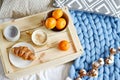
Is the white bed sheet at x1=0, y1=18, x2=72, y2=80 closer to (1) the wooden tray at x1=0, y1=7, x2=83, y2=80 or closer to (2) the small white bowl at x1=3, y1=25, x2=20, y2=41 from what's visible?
(1) the wooden tray at x1=0, y1=7, x2=83, y2=80

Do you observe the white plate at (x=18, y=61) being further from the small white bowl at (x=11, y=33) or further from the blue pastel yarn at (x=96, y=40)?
the blue pastel yarn at (x=96, y=40)

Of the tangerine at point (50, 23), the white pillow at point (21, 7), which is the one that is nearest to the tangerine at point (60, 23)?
the tangerine at point (50, 23)

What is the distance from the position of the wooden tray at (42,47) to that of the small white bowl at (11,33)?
0.02 metres

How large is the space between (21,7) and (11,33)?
0.14 m

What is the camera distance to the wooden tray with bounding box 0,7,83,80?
935 mm

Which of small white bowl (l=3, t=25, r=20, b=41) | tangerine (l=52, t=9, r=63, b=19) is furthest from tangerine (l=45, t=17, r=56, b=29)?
small white bowl (l=3, t=25, r=20, b=41)

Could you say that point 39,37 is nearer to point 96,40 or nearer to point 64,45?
point 64,45

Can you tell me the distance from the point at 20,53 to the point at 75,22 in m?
0.29

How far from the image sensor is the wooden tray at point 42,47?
935mm

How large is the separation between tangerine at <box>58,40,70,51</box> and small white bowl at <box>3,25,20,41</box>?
0.17m

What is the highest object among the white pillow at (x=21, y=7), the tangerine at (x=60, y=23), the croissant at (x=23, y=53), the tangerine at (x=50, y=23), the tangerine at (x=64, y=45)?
the white pillow at (x=21, y=7)

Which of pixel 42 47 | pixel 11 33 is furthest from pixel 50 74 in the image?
pixel 11 33

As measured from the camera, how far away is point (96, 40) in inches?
41.0

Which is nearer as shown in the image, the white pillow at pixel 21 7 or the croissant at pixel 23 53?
the croissant at pixel 23 53
